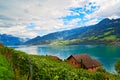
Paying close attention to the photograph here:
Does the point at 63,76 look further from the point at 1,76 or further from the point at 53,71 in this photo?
the point at 1,76

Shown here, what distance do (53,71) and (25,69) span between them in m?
6.37

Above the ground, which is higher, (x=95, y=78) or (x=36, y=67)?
(x=36, y=67)

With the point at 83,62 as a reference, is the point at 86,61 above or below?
above

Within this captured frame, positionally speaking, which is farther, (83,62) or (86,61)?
(86,61)

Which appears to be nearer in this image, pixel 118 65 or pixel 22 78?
pixel 22 78

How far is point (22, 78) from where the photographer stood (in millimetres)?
17391

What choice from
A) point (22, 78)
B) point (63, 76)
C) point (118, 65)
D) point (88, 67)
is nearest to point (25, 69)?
point (22, 78)

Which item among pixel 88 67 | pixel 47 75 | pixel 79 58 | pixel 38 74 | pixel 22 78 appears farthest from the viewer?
pixel 79 58

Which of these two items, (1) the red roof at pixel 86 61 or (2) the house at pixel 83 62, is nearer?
(2) the house at pixel 83 62

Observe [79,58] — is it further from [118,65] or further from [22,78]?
[22,78]

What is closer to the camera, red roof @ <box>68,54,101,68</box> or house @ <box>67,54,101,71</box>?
house @ <box>67,54,101,71</box>

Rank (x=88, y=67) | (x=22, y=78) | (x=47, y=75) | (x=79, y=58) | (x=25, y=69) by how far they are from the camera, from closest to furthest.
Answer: (x=47, y=75) → (x=22, y=78) → (x=25, y=69) → (x=88, y=67) → (x=79, y=58)

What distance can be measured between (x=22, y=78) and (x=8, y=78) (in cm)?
116

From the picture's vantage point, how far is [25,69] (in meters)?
20.6
